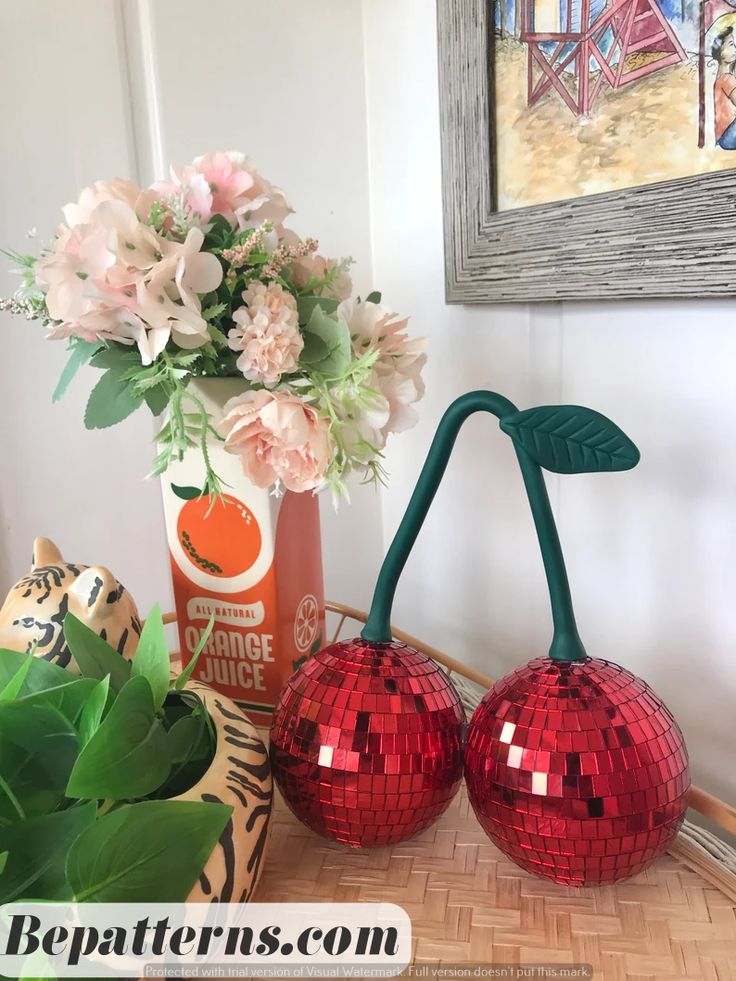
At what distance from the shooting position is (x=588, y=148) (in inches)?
25.7

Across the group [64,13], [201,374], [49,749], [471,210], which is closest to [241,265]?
[201,374]

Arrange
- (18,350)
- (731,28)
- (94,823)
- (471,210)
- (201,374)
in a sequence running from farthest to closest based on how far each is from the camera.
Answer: (18,350), (471,210), (201,374), (731,28), (94,823)

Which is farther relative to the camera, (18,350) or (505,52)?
(18,350)

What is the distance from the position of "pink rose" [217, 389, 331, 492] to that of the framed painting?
0.92 feet

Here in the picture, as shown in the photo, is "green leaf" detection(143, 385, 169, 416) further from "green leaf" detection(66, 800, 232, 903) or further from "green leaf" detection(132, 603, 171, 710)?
"green leaf" detection(66, 800, 232, 903)

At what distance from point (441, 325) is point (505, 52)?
0.29 m

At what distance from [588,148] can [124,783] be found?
23.8 inches

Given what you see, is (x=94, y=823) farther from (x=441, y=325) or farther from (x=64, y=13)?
(x=64, y=13)

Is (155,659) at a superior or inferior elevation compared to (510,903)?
superior

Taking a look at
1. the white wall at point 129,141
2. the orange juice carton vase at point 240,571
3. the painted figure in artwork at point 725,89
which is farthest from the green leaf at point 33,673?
the painted figure in artwork at point 725,89

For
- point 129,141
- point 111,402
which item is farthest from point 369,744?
point 129,141

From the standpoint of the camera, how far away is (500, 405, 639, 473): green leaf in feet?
1.71

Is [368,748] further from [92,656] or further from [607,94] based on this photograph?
[607,94]

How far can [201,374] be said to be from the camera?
661 mm
